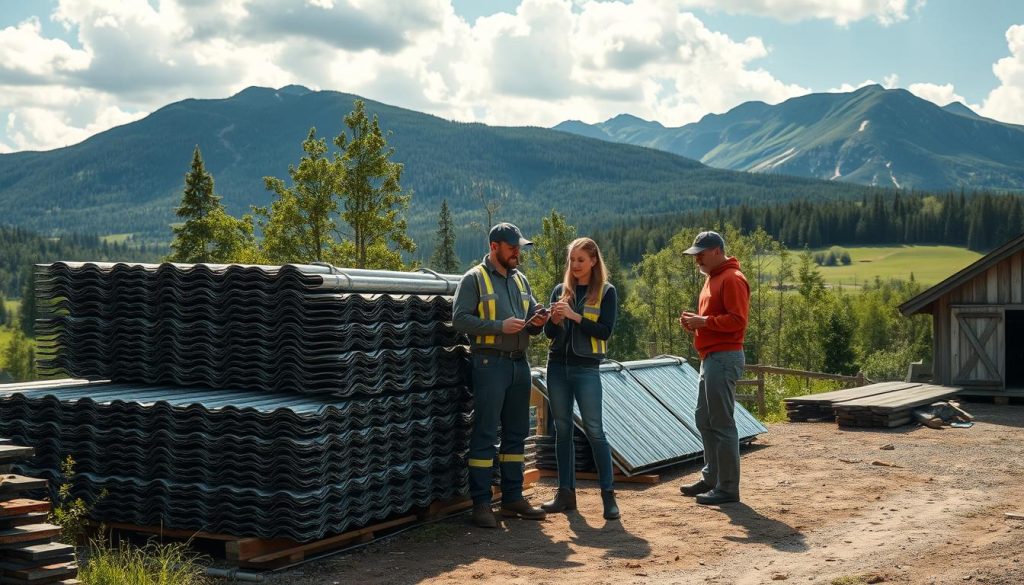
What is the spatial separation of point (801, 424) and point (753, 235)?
65.6 metres

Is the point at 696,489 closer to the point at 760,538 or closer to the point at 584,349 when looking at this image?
the point at 760,538

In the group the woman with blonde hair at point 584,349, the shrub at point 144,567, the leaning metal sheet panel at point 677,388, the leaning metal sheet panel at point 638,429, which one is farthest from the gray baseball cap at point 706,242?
the shrub at point 144,567

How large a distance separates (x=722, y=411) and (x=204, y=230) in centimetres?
4704

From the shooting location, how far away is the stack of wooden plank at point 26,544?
6.66 metres

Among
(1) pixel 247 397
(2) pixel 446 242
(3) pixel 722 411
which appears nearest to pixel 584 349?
(3) pixel 722 411

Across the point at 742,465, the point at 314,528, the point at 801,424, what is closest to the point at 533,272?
the point at 801,424

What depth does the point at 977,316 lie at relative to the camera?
76.9 ft

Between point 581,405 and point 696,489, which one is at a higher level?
point 581,405

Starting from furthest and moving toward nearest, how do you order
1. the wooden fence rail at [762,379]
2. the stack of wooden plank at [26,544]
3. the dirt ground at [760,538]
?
the wooden fence rail at [762,379], the dirt ground at [760,538], the stack of wooden plank at [26,544]

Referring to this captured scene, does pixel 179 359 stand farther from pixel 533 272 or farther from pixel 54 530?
pixel 533 272

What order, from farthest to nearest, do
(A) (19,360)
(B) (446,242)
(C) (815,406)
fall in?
(A) (19,360) → (B) (446,242) → (C) (815,406)

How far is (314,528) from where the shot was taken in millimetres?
8258

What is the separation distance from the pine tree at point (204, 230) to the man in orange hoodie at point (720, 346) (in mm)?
43055

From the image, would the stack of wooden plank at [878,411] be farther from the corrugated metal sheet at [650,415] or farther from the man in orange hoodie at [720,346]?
the man in orange hoodie at [720,346]
